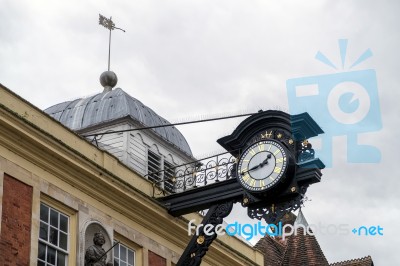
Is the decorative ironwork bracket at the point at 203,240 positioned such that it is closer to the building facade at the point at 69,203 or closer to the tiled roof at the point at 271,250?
the building facade at the point at 69,203

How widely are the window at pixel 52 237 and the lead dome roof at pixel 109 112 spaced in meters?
6.87

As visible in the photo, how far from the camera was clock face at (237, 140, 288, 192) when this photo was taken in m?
23.4

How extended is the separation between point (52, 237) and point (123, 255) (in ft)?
8.81

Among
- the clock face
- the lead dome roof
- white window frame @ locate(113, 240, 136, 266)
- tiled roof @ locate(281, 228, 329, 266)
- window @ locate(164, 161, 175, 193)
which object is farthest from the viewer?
tiled roof @ locate(281, 228, 329, 266)

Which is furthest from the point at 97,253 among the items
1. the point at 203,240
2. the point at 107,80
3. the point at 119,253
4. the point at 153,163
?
the point at 107,80

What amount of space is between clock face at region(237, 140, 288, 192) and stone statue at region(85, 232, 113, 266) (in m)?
3.35

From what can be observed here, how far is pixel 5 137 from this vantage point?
21.9m

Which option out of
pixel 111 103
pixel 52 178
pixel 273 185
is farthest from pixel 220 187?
pixel 111 103

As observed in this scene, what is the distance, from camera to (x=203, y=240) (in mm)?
24359

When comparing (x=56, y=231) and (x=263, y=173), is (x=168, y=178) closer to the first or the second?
(x=263, y=173)

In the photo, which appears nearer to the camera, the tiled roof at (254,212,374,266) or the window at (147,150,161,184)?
the window at (147,150,161,184)

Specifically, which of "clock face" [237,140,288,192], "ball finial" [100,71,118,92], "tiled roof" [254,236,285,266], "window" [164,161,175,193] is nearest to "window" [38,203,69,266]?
"clock face" [237,140,288,192]

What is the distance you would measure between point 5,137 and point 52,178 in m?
1.59

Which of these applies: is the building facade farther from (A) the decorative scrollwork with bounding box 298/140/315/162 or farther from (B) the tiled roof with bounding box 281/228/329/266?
(B) the tiled roof with bounding box 281/228/329/266
